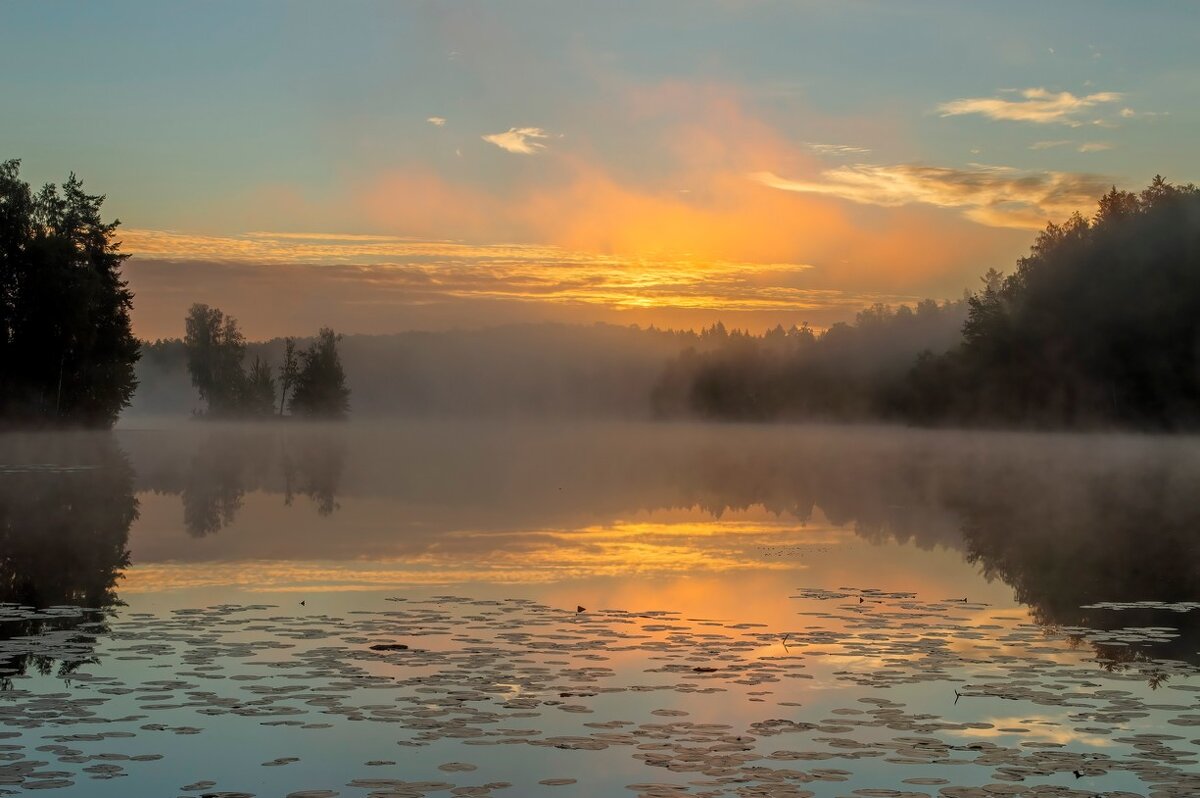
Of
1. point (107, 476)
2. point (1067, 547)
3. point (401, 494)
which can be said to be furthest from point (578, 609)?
point (107, 476)

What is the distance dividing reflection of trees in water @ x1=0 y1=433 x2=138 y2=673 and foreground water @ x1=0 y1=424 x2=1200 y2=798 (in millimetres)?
140

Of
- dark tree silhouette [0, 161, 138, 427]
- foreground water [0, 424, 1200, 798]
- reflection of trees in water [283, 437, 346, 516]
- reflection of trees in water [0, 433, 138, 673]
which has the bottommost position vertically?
reflection of trees in water [283, 437, 346, 516]

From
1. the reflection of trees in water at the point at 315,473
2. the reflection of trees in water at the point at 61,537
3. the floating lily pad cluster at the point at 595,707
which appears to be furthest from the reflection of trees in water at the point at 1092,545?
the reflection of trees in water at the point at 315,473

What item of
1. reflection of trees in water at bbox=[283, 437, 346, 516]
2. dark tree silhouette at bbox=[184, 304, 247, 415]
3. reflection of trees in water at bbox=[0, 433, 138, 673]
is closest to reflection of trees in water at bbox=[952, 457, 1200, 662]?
reflection of trees in water at bbox=[0, 433, 138, 673]

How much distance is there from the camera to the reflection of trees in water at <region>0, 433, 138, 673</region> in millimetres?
19594

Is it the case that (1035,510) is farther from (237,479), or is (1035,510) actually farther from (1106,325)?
(1106,325)

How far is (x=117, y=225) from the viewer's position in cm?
9775

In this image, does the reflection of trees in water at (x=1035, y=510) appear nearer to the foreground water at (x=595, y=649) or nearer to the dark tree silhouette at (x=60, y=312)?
the foreground water at (x=595, y=649)

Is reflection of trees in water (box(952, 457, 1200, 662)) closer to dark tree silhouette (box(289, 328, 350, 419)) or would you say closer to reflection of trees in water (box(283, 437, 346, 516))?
reflection of trees in water (box(283, 437, 346, 516))

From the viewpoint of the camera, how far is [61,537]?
93.6 ft

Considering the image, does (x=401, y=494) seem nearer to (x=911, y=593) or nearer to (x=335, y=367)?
(x=911, y=593)

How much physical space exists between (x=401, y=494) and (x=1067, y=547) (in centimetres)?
2389

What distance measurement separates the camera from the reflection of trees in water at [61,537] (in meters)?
19.6

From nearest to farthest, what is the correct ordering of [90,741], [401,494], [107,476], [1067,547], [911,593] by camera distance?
[90,741] → [911,593] → [1067,547] → [401,494] → [107,476]
